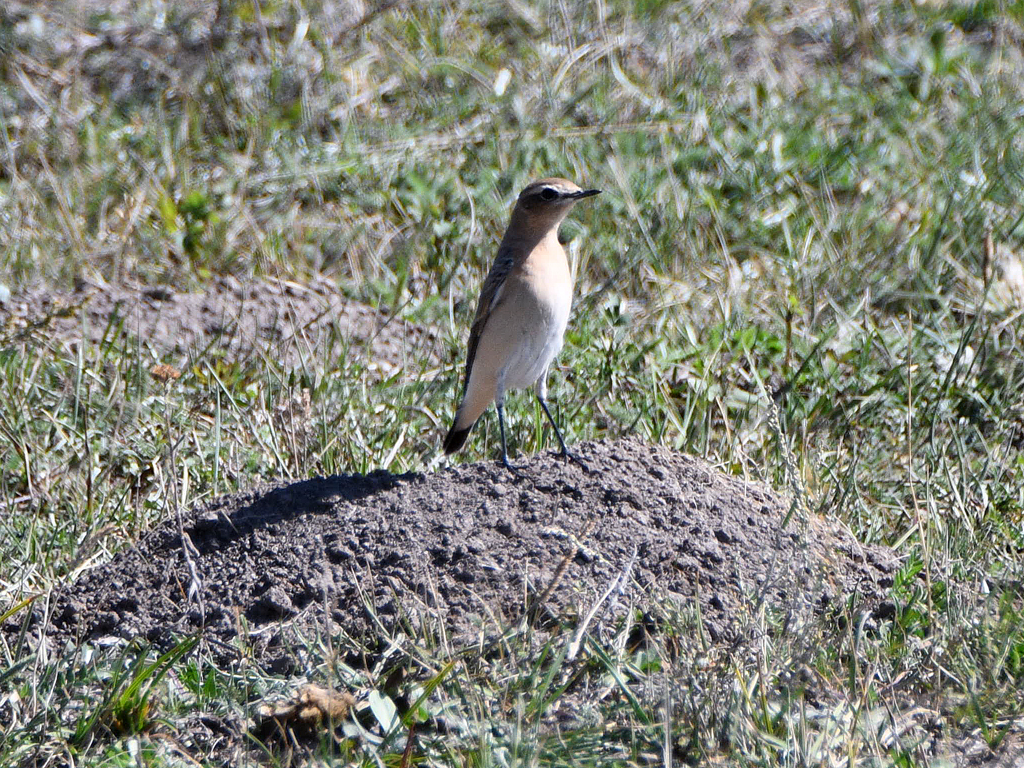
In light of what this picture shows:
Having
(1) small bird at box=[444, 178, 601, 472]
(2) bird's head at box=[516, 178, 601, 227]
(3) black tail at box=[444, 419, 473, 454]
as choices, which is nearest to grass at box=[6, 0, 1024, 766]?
(3) black tail at box=[444, 419, 473, 454]

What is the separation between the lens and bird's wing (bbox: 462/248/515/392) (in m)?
4.89

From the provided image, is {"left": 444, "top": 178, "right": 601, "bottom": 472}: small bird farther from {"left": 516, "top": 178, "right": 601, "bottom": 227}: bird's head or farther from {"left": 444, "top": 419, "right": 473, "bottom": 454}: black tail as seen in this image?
{"left": 444, "top": 419, "right": 473, "bottom": 454}: black tail

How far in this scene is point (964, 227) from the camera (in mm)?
6820

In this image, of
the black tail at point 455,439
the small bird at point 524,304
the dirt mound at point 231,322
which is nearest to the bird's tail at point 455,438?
the black tail at point 455,439

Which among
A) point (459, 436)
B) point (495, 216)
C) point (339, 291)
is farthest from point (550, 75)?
point (459, 436)

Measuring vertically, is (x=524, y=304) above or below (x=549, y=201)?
below

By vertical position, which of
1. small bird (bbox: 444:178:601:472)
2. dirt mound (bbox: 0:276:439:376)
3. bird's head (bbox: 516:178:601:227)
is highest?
bird's head (bbox: 516:178:601:227)

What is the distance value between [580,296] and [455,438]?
1686 millimetres

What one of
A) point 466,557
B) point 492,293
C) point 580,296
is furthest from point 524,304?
point 580,296

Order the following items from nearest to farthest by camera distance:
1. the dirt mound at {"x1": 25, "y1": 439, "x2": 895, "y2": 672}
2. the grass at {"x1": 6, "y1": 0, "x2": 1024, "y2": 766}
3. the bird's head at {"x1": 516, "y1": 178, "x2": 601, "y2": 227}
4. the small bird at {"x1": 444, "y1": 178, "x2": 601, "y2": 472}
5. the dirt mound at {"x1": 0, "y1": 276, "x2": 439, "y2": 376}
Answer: the grass at {"x1": 6, "y1": 0, "x2": 1024, "y2": 766} < the dirt mound at {"x1": 25, "y1": 439, "x2": 895, "y2": 672} < the small bird at {"x1": 444, "y1": 178, "x2": 601, "y2": 472} < the bird's head at {"x1": 516, "y1": 178, "x2": 601, "y2": 227} < the dirt mound at {"x1": 0, "y1": 276, "x2": 439, "y2": 376}

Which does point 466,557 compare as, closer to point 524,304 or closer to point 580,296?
point 524,304

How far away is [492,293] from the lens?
194 inches

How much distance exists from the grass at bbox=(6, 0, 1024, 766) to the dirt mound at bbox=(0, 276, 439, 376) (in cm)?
13

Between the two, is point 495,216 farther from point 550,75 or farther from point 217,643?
point 217,643
